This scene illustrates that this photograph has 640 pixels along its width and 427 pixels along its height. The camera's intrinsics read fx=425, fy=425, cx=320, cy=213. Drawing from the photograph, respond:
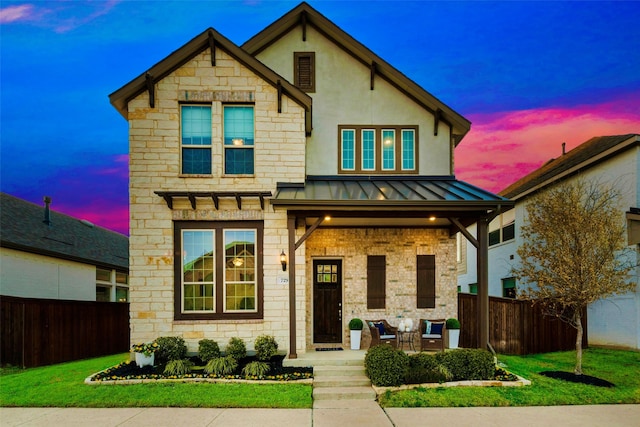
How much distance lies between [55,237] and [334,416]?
15431 millimetres

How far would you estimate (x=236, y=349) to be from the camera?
9781 millimetres

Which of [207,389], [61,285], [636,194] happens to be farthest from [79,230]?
[636,194]

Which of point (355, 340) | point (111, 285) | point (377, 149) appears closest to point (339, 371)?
point (355, 340)

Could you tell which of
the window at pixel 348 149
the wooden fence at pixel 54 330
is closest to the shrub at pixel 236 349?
the window at pixel 348 149

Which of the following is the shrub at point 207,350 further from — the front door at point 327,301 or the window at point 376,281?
the window at point 376,281

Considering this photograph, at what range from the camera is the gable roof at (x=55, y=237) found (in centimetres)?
1491

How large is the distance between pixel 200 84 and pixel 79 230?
46.7 feet

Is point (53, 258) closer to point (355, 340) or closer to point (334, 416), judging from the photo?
point (355, 340)

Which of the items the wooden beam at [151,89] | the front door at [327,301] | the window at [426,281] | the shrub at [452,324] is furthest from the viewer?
the window at [426,281]

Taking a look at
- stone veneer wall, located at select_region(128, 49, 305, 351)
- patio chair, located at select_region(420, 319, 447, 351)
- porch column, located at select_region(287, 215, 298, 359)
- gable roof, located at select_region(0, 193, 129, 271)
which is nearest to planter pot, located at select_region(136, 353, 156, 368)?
stone veneer wall, located at select_region(128, 49, 305, 351)

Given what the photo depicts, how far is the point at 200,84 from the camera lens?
1070 centimetres

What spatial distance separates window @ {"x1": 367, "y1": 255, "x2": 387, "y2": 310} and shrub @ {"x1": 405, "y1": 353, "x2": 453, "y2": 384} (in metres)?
3.59

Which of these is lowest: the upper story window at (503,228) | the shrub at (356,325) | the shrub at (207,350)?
the shrub at (207,350)

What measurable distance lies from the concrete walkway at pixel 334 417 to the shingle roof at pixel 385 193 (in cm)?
438
